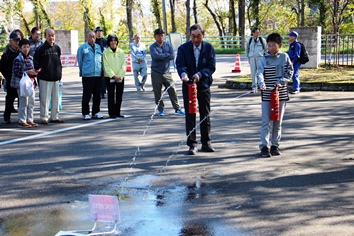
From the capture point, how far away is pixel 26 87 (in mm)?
11891

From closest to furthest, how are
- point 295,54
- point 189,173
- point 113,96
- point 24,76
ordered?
point 189,173 → point 24,76 → point 113,96 → point 295,54

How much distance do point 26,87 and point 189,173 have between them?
17.2 feet

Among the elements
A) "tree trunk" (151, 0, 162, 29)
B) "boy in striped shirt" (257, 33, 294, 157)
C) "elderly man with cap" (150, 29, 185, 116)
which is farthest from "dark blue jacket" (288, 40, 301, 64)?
"tree trunk" (151, 0, 162, 29)

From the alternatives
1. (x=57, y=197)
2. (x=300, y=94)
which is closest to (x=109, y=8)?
(x=300, y=94)

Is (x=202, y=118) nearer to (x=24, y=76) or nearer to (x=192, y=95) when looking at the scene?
(x=192, y=95)

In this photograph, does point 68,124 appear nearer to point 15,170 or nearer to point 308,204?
point 15,170

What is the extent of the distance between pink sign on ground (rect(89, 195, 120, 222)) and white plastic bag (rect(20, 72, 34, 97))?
22.5 feet

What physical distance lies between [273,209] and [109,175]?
8.19 feet

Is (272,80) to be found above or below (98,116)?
above

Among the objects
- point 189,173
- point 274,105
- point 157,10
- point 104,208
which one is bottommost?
point 189,173

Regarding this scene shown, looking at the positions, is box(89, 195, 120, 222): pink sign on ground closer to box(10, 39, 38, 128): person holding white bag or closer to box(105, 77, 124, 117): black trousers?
box(10, 39, 38, 128): person holding white bag

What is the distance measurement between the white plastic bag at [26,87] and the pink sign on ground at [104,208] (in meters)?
6.86

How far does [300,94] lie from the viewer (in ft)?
56.2

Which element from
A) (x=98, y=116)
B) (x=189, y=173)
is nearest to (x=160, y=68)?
(x=98, y=116)
